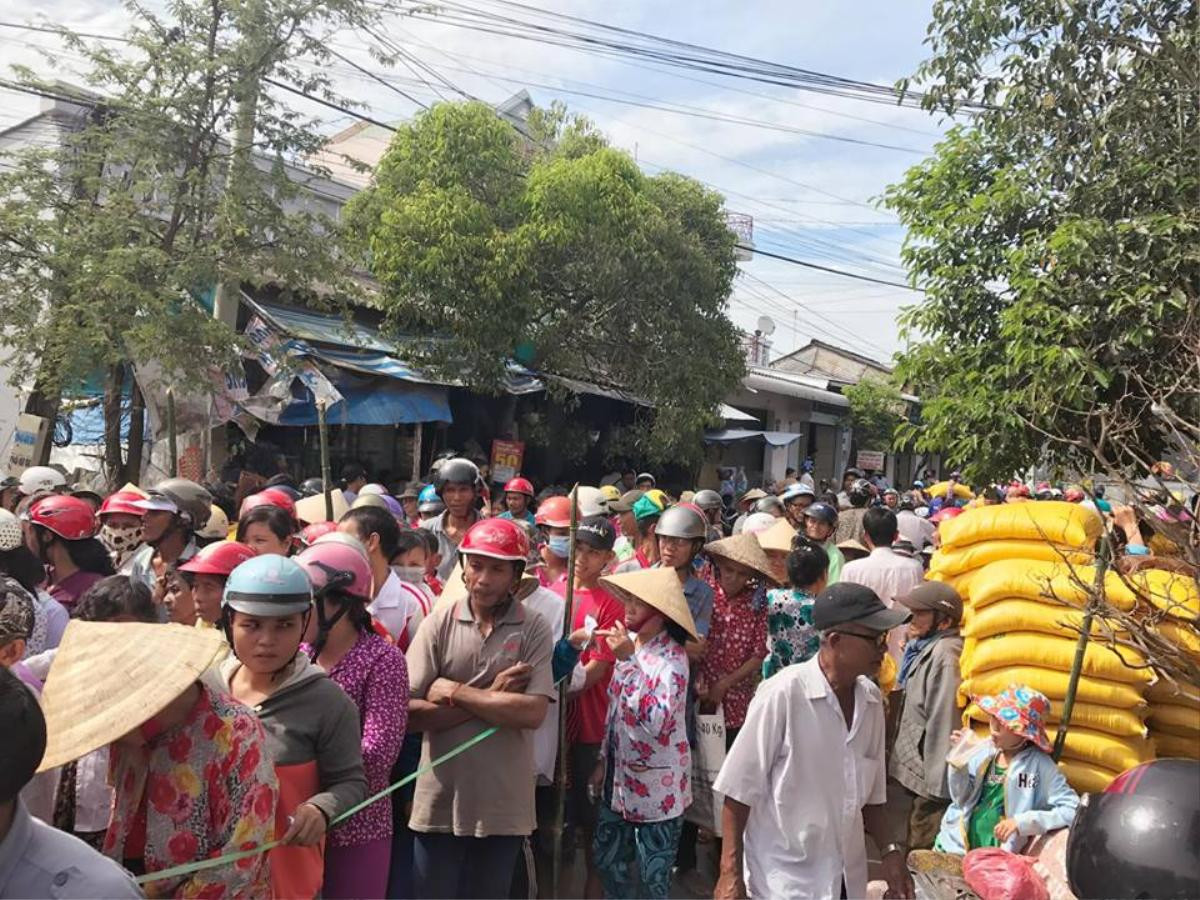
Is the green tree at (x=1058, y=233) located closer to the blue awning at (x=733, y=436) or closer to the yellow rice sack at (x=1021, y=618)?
the yellow rice sack at (x=1021, y=618)

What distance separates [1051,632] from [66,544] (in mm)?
4507

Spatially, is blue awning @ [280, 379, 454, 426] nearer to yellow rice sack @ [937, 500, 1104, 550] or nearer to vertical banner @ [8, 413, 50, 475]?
vertical banner @ [8, 413, 50, 475]

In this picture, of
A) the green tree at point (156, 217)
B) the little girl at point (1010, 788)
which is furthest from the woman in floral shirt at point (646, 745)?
the green tree at point (156, 217)

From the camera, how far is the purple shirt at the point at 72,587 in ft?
13.1

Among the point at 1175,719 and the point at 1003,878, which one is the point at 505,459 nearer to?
the point at 1175,719

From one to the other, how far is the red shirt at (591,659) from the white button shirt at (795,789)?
3.57ft

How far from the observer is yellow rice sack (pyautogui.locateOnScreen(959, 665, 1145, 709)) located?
4359 millimetres

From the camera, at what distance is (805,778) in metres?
2.91

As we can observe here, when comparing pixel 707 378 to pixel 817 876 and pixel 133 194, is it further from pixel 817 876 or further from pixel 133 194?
pixel 817 876

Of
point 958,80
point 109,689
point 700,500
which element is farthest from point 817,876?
point 958,80

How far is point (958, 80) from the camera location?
7504 millimetres

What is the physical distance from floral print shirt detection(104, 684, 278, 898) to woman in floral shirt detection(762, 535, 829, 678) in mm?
2853

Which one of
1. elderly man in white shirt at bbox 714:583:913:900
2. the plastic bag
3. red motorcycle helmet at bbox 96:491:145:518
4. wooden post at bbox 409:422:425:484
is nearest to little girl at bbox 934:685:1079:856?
elderly man in white shirt at bbox 714:583:913:900

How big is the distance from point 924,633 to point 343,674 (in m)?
3.17
